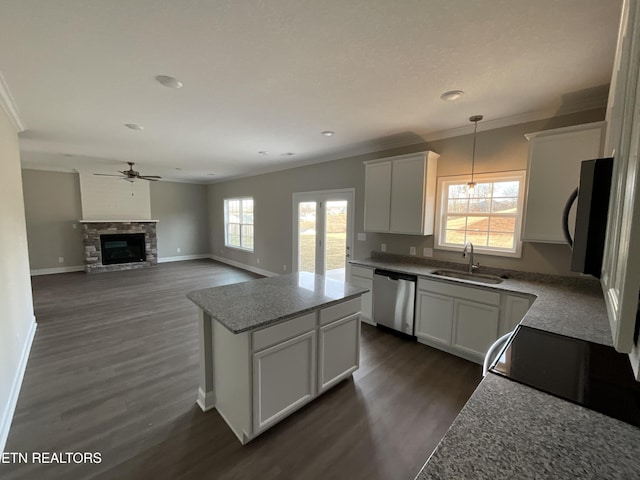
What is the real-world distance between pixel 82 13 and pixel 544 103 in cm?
368

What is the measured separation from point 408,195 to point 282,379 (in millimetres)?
2736

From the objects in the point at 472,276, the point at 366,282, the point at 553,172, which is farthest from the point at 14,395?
the point at 553,172

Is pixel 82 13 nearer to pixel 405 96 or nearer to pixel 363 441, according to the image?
pixel 405 96

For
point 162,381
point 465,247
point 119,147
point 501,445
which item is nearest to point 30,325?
point 162,381

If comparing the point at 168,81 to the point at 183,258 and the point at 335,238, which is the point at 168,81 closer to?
the point at 335,238

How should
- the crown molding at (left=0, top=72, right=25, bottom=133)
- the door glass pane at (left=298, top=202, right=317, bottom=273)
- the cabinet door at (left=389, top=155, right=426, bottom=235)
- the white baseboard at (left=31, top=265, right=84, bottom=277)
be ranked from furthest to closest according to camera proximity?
1. the white baseboard at (left=31, top=265, right=84, bottom=277)
2. the door glass pane at (left=298, top=202, right=317, bottom=273)
3. the cabinet door at (left=389, top=155, right=426, bottom=235)
4. the crown molding at (left=0, top=72, right=25, bottom=133)

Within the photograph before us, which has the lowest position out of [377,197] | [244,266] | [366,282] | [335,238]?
[244,266]

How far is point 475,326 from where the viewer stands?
9.36 feet

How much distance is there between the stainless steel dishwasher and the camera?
336cm

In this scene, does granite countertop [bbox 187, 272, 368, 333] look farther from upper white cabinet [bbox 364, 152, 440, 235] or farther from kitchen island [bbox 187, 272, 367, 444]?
upper white cabinet [bbox 364, 152, 440, 235]

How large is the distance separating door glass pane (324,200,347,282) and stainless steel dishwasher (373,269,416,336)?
1350 mm

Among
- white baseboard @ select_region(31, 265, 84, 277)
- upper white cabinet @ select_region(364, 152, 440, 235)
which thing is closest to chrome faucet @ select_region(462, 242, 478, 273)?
upper white cabinet @ select_region(364, 152, 440, 235)

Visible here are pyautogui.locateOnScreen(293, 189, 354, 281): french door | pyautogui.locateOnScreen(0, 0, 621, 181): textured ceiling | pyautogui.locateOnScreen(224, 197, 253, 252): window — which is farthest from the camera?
pyautogui.locateOnScreen(224, 197, 253, 252): window

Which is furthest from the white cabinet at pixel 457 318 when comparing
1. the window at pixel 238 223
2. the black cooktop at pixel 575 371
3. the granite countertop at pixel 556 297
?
the window at pixel 238 223
